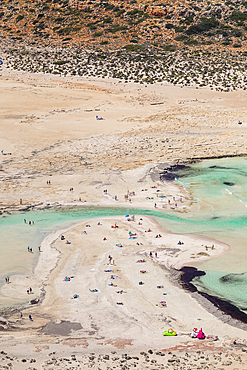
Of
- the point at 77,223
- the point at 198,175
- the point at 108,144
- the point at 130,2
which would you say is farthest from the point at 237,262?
the point at 130,2

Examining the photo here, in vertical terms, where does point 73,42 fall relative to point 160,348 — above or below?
above

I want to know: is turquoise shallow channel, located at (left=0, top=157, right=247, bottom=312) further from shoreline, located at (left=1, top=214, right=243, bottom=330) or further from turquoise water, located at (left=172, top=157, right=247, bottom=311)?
shoreline, located at (left=1, top=214, right=243, bottom=330)

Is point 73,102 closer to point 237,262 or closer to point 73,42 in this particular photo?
point 73,42

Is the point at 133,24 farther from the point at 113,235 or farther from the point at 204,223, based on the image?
the point at 113,235

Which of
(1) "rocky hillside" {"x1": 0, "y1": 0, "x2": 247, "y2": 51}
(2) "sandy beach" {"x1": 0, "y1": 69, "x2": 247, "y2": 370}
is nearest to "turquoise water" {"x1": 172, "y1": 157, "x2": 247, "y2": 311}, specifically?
(2) "sandy beach" {"x1": 0, "y1": 69, "x2": 247, "y2": 370}

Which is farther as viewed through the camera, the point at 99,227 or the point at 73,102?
the point at 73,102

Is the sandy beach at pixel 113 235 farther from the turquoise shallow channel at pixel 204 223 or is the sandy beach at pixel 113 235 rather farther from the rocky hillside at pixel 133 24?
the rocky hillside at pixel 133 24

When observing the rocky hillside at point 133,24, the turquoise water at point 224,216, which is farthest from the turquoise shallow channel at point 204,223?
the rocky hillside at point 133,24
